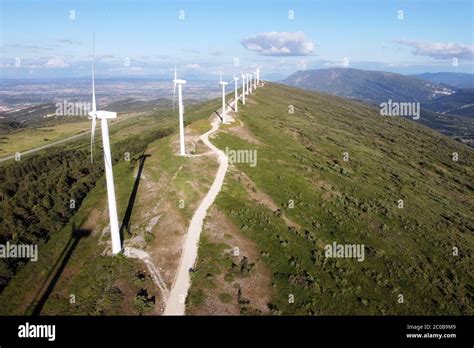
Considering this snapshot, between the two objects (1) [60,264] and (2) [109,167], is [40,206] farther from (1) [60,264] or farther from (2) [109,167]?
(2) [109,167]

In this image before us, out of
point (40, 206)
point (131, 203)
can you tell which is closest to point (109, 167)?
point (131, 203)

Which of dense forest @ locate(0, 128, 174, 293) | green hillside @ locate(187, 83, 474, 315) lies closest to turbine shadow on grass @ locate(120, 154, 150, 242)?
dense forest @ locate(0, 128, 174, 293)

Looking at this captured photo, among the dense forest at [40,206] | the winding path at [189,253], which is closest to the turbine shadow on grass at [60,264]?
the dense forest at [40,206]

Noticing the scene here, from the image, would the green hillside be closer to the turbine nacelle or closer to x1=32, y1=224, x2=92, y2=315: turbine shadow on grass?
x1=32, y1=224, x2=92, y2=315: turbine shadow on grass

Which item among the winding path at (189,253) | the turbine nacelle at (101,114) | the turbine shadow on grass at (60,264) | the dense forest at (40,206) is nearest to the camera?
the winding path at (189,253)

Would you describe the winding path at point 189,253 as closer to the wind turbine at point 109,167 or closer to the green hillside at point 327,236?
the green hillside at point 327,236
